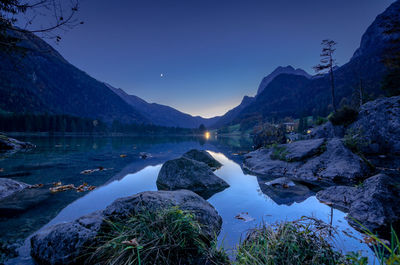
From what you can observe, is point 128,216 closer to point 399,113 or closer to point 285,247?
point 285,247

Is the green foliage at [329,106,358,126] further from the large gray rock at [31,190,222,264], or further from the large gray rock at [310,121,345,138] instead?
the large gray rock at [31,190,222,264]

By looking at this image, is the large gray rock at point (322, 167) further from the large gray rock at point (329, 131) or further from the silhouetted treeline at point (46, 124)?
the silhouetted treeline at point (46, 124)

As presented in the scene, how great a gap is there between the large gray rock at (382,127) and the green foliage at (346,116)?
2.50 metres

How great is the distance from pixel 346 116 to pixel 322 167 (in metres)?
16.6

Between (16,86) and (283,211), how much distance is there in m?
222

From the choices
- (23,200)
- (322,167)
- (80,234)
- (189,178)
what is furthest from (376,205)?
(23,200)

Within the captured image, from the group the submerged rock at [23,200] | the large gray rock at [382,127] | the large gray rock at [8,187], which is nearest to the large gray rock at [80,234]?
the submerged rock at [23,200]

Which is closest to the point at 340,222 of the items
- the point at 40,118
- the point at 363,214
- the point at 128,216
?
the point at 363,214

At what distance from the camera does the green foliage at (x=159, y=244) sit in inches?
97.7

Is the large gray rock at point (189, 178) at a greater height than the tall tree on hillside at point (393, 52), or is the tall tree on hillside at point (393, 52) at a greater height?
the tall tree on hillside at point (393, 52)

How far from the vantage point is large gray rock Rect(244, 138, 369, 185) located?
8.64m

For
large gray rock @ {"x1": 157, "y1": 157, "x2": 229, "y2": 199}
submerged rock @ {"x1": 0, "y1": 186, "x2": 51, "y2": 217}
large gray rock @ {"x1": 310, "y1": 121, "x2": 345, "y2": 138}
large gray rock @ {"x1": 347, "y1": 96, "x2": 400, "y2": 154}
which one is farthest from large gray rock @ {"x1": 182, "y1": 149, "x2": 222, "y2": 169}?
large gray rock @ {"x1": 310, "y1": 121, "x2": 345, "y2": 138}

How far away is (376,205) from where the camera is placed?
171 inches

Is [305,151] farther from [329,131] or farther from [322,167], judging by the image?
[329,131]
